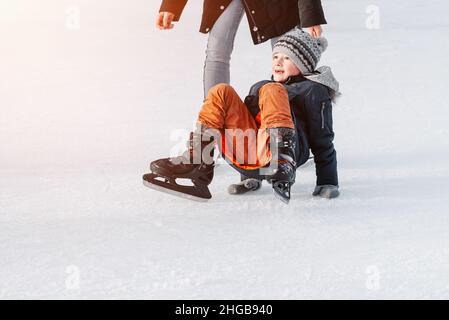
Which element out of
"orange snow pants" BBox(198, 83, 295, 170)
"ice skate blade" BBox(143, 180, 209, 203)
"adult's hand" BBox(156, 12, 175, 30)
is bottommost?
"ice skate blade" BBox(143, 180, 209, 203)

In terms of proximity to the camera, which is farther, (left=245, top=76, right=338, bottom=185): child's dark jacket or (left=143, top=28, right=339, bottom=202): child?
(left=245, top=76, right=338, bottom=185): child's dark jacket

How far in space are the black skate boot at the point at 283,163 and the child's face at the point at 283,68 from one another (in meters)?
0.32

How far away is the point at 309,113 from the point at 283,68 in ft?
0.74

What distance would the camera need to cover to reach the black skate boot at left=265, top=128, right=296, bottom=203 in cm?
321

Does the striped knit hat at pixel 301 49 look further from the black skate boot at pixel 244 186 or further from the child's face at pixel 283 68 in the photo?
the black skate boot at pixel 244 186

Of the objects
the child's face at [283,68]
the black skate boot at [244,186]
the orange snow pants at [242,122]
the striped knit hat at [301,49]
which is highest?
the striped knit hat at [301,49]

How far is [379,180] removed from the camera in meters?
3.86

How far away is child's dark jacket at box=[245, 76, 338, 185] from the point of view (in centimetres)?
343

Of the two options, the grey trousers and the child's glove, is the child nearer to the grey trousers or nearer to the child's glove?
the child's glove

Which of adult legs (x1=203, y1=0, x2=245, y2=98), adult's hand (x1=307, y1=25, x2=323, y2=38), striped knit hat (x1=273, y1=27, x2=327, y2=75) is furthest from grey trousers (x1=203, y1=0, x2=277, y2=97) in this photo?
striped knit hat (x1=273, y1=27, x2=327, y2=75)

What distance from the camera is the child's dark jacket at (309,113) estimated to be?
11.2 feet

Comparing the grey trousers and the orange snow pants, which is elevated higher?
the grey trousers

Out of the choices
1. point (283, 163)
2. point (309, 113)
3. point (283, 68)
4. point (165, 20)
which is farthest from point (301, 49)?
point (165, 20)

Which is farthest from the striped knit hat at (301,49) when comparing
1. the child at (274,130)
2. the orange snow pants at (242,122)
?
the orange snow pants at (242,122)
